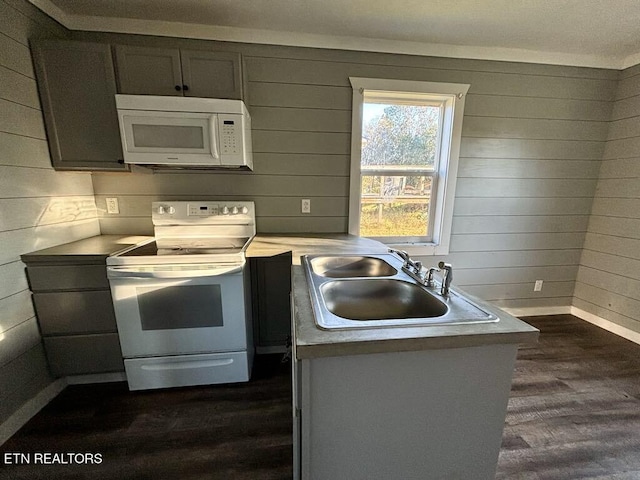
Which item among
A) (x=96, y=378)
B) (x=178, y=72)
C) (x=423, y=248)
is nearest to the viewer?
(x=178, y=72)

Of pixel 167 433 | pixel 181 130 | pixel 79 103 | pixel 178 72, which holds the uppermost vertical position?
pixel 178 72

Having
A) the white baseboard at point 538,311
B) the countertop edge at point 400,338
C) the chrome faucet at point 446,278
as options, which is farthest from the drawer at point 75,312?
the white baseboard at point 538,311

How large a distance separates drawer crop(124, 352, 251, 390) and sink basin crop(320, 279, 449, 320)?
96cm

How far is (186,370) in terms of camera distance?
1753 mm

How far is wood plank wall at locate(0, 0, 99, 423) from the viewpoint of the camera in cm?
144

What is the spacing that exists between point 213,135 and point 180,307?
107 centimetres

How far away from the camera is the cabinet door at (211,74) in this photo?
1.71 m

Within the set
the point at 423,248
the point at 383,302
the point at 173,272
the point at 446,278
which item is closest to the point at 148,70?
the point at 173,272

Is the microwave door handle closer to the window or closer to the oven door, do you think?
the oven door

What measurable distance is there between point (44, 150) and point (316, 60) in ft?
6.18

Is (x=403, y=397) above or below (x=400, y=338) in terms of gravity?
below

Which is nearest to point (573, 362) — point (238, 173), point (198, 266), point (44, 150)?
point (198, 266)

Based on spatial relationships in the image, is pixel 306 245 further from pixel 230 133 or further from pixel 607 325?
pixel 607 325

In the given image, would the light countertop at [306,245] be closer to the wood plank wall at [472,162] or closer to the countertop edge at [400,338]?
the wood plank wall at [472,162]
